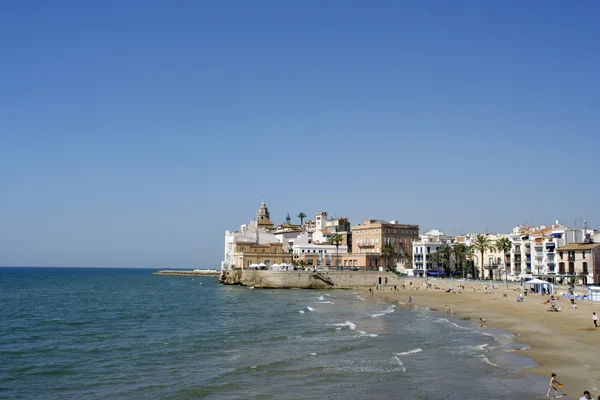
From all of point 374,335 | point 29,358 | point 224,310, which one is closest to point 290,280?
point 224,310

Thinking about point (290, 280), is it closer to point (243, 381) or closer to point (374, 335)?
point (374, 335)

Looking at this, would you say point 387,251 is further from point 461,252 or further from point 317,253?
point 317,253

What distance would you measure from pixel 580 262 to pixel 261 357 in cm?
6233

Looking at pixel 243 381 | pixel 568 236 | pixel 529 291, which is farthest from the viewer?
pixel 568 236

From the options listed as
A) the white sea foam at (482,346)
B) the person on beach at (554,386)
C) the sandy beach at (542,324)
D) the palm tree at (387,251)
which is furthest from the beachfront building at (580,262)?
the person on beach at (554,386)

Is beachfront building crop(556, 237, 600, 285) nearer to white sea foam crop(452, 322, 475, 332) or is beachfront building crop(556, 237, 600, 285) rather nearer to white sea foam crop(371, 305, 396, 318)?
white sea foam crop(371, 305, 396, 318)

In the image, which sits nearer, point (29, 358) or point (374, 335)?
→ point (29, 358)

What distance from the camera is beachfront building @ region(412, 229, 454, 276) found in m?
111

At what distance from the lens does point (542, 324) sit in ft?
144

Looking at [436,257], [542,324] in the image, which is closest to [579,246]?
[436,257]

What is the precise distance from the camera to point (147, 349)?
3675cm

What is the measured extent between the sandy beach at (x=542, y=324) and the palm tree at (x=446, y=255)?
23727 millimetres

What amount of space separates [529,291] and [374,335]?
122ft

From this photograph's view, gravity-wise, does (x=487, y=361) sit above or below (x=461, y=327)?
above
